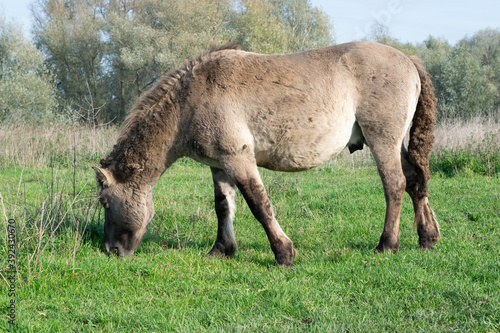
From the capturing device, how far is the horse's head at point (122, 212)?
5059 mm

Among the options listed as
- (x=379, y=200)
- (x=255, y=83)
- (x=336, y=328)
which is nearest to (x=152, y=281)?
(x=336, y=328)

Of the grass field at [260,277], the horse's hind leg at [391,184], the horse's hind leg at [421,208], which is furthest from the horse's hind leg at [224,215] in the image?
the horse's hind leg at [421,208]

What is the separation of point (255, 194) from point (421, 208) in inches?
92.4

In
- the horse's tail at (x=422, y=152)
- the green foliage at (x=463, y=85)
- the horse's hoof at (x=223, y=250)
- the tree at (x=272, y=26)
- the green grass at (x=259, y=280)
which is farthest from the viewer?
the green foliage at (x=463, y=85)

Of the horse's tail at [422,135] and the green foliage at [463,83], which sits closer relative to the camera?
the horse's tail at [422,135]

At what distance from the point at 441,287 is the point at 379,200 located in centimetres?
440

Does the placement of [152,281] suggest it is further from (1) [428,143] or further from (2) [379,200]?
(2) [379,200]

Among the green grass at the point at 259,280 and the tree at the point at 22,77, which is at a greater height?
the tree at the point at 22,77

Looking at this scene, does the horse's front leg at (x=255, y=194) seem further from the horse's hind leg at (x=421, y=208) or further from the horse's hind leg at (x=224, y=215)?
the horse's hind leg at (x=421, y=208)

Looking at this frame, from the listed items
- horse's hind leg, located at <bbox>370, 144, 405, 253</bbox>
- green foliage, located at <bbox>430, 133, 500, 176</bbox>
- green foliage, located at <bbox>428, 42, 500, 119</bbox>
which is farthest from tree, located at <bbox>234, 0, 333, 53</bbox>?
horse's hind leg, located at <bbox>370, 144, 405, 253</bbox>

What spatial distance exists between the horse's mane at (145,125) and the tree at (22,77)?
23429 mm

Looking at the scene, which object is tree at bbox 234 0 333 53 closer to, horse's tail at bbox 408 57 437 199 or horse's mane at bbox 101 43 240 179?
horse's tail at bbox 408 57 437 199

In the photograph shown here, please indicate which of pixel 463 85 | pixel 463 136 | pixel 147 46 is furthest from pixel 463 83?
pixel 147 46

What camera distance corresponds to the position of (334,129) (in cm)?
500
